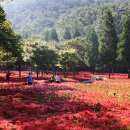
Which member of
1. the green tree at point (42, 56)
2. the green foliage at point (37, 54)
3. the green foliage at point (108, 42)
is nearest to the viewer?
the green foliage at point (37, 54)

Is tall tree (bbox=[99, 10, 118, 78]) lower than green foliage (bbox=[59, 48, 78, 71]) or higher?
higher

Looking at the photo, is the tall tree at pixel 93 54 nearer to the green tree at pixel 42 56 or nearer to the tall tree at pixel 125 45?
the tall tree at pixel 125 45

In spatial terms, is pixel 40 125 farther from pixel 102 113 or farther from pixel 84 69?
pixel 84 69

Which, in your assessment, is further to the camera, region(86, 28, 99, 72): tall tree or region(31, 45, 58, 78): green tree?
region(86, 28, 99, 72): tall tree

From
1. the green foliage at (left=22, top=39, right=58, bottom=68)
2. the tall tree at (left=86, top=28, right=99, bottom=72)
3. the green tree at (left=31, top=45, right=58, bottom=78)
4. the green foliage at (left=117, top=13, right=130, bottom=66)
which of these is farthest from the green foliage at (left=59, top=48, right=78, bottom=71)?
the tall tree at (left=86, top=28, right=99, bottom=72)

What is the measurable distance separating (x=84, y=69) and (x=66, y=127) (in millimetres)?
103090

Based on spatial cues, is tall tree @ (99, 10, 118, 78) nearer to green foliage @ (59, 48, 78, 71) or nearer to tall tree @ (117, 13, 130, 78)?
tall tree @ (117, 13, 130, 78)

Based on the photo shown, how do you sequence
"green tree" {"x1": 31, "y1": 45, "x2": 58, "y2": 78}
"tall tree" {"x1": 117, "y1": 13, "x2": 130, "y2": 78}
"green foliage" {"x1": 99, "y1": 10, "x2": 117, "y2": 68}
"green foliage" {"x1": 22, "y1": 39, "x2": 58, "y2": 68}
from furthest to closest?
1. "green foliage" {"x1": 99, "y1": 10, "x2": 117, "y2": 68}
2. "tall tree" {"x1": 117, "y1": 13, "x2": 130, "y2": 78}
3. "green tree" {"x1": 31, "y1": 45, "x2": 58, "y2": 78}
4. "green foliage" {"x1": 22, "y1": 39, "x2": 58, "y2": 68}

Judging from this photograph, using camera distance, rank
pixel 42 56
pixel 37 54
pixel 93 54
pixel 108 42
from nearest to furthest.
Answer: pixel 37 54, pixel 42 56, pixel 108 42, pixel 93 54

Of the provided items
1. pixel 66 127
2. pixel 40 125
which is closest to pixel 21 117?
pixel 40 125

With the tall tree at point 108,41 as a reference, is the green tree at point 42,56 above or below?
below

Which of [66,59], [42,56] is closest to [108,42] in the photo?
[66,59]

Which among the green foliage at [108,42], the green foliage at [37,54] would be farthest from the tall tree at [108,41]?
the green foliage at [37,54]

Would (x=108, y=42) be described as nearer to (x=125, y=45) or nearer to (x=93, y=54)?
(x=125, y=45)
